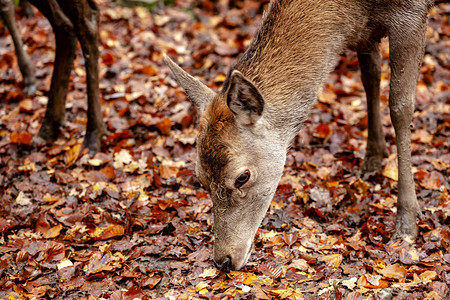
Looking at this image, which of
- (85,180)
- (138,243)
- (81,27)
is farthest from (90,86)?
(138,243)

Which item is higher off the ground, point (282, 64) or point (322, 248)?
point (282, 64)

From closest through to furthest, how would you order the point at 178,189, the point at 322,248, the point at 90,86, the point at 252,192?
1. the point at 252,192
2. the point at 322,248
3. the point at 178,189
4. the point at 90,86

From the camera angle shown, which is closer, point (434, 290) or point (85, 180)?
point (434, 290)

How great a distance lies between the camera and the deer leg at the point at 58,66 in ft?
20.2

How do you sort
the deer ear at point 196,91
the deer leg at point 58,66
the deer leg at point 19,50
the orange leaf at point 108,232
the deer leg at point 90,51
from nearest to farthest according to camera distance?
the deer ear at point 196,91
the orange leaf at point 108,232
the deer leg at point 90,51
the deer leg at point 58,66
the deer leg at point 19,50

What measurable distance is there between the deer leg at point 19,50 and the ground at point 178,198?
0.19 meters

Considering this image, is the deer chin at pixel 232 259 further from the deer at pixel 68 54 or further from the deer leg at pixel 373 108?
the deer at pixel 68 54

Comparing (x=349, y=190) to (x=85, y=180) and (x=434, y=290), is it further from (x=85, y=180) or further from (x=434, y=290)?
(x=85, y=180)

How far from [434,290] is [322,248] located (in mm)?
1056

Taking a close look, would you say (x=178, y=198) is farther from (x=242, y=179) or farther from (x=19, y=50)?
(x=19, y=50)

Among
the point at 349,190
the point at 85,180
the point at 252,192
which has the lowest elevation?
the point at 85,180

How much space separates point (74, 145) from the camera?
6512 millimetres

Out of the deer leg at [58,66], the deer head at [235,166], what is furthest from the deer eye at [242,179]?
the deer leg at [58,66]

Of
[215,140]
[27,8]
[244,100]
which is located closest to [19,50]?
[27,8]
